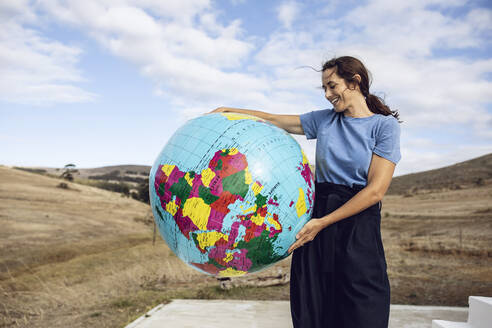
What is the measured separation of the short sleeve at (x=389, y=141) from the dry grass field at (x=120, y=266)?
518 cm

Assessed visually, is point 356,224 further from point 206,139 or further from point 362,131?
point 206,139

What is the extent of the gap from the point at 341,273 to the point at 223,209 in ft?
2.74

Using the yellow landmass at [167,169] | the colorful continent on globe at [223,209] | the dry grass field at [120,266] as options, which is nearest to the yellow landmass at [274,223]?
the colorful continent on globe at [223,209]

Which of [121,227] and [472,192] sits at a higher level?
[472,192]

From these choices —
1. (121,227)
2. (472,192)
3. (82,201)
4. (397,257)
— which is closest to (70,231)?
(121,227)

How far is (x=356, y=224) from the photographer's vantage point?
7.85 ft

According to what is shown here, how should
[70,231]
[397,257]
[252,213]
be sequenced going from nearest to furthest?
[252,213]
[397,257]
[70,231]

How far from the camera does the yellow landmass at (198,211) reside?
2.30 meters

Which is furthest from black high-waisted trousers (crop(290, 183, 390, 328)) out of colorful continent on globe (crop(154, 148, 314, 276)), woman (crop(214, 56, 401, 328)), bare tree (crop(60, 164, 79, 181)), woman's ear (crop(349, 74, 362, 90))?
bare tree (crop(60, 164, 79, 181))

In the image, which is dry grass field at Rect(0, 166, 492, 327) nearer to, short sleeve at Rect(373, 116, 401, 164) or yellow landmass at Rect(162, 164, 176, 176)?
yellow landmass at Rect(162, 164, 176, 176)

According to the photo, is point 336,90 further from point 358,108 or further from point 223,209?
point 223,209

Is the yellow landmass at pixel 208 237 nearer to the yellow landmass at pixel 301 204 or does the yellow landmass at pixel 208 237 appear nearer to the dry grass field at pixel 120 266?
the yellow landmass at pixel 301 204

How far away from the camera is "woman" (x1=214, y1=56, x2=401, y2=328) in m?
2.33

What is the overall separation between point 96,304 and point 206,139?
609 cm
